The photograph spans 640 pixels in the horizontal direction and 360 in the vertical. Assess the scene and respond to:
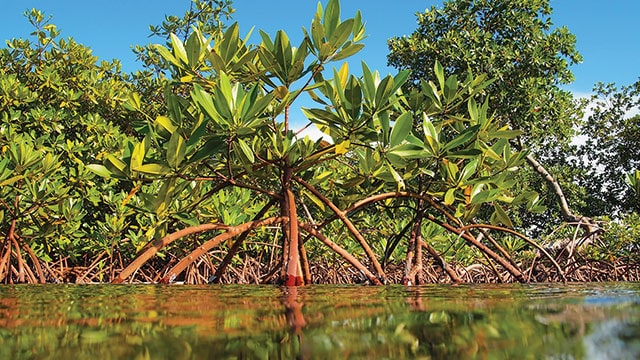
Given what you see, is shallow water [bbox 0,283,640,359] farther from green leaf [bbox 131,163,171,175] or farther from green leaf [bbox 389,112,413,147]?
green leaf [bbox 389,112,413,147]

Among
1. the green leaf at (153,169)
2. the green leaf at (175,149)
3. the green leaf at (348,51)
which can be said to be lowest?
the green leaf at (153,169)

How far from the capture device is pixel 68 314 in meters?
0.70

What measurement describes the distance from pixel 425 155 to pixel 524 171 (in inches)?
489

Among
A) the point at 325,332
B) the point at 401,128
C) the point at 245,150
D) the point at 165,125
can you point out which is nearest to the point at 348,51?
the point at 401,128

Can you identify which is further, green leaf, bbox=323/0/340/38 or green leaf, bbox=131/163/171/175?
green leaf, bbox=323/0/340/38

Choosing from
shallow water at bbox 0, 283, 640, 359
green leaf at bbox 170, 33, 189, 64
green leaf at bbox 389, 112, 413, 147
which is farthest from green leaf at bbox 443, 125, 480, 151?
green leaf at bbox 170, 33, 189, 64

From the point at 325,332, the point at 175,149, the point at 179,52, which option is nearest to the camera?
the point at 325,332

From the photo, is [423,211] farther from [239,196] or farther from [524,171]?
[524,171]

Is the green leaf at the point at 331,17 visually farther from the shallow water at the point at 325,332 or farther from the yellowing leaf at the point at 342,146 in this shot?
the shallow water at the point at 325,332

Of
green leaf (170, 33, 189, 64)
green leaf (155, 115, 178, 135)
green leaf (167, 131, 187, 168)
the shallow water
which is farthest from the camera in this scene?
green leaf (170, 33, 189, 64)

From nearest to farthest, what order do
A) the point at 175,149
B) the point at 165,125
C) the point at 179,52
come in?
1. the point at 175,149
2. the point at 165,125
3. the point at 179,52

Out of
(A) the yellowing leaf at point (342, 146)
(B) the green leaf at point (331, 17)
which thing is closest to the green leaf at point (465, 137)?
(A) the yellowing leaf at point (342, 146)

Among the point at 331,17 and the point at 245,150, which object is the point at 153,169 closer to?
the point at 245,150

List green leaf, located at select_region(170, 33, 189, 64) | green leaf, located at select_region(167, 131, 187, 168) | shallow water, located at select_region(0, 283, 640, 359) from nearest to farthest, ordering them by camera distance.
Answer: shallow water, located at select_region(0, 283, 640, 359), green leaf, located at select_region(167, 131, 187, 168), green leaf, located at select_region(170, 33, 189, 64)
